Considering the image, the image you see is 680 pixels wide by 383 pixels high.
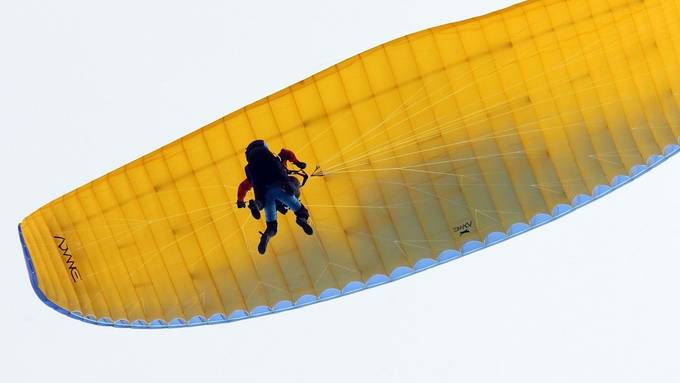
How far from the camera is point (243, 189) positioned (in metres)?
16.4

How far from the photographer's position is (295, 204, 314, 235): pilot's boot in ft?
54.7

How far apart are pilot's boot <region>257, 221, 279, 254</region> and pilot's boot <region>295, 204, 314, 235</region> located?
0.34m

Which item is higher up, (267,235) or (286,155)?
(286,155)

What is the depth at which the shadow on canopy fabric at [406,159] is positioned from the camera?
53.1 ft

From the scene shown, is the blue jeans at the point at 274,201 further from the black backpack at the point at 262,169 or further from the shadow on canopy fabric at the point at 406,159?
the shadow on canopy fabric at the point at 406,159

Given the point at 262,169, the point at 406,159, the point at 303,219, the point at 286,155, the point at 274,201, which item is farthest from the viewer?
the point at 303,219

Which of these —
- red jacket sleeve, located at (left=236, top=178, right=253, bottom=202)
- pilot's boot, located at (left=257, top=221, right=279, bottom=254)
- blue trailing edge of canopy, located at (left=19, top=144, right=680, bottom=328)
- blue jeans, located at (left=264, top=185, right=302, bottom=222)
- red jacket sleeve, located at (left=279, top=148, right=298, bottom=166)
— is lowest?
blue trailing edge of canopy, located at (left=19, top=144, right=680, bottom=328)

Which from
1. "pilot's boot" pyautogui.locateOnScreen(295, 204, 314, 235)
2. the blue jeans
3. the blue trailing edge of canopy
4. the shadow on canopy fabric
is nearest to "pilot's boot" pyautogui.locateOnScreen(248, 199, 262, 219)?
the blue jeans

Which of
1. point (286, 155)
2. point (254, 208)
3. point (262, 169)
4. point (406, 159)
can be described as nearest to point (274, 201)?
point (254, 208)

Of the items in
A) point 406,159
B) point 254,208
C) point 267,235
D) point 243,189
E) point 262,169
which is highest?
point 262,169

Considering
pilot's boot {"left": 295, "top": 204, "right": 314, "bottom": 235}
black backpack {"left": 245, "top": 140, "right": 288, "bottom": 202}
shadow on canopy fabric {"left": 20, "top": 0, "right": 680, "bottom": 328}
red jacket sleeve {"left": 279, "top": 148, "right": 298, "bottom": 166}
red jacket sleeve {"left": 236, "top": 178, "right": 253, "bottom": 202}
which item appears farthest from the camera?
pilot's boot {"left": 295, "top": 204, "right": 314, "bottom": 235}

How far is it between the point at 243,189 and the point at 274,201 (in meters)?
0.51

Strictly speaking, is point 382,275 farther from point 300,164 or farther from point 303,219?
point 300,164

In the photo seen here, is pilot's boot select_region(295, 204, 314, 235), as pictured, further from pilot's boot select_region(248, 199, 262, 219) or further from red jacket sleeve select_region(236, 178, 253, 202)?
red jacket sleeve select_region(236, 178, 253, 202)
